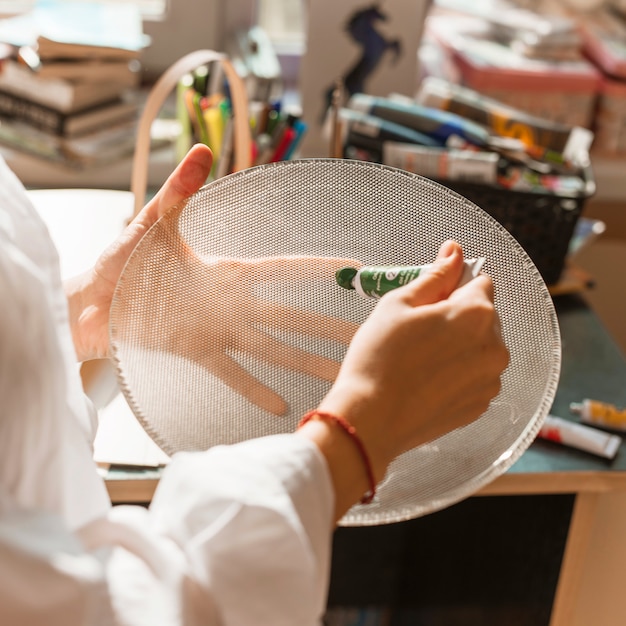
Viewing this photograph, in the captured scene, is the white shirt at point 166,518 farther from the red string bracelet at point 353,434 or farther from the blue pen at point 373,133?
the blue pen at point 373,133

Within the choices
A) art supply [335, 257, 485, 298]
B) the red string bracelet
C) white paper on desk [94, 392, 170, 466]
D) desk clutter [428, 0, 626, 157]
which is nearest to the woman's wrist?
the red string bracelet

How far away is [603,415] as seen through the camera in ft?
2.95

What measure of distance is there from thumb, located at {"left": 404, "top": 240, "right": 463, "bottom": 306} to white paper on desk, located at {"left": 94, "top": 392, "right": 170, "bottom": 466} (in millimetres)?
377

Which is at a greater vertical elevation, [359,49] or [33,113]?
[359,49]

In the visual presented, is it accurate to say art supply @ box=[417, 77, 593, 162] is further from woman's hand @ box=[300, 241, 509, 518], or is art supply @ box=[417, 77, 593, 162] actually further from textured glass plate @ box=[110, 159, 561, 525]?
woman's hand @ box=[300, 241, 509, 518]

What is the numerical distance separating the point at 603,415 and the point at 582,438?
51mm

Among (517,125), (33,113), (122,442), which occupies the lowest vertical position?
(122,442)

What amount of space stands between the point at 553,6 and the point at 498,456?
4.18 ft

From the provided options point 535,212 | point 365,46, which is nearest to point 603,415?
point 535,212

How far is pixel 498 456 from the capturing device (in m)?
0.55

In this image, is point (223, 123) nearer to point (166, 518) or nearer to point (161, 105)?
point (161, 105)

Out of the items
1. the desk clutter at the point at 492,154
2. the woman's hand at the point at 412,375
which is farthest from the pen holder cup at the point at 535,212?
the woman's hand at the point at 412,375

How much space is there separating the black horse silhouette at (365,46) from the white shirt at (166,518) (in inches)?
39.4

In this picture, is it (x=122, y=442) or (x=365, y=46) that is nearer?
(x=122, y=442)
